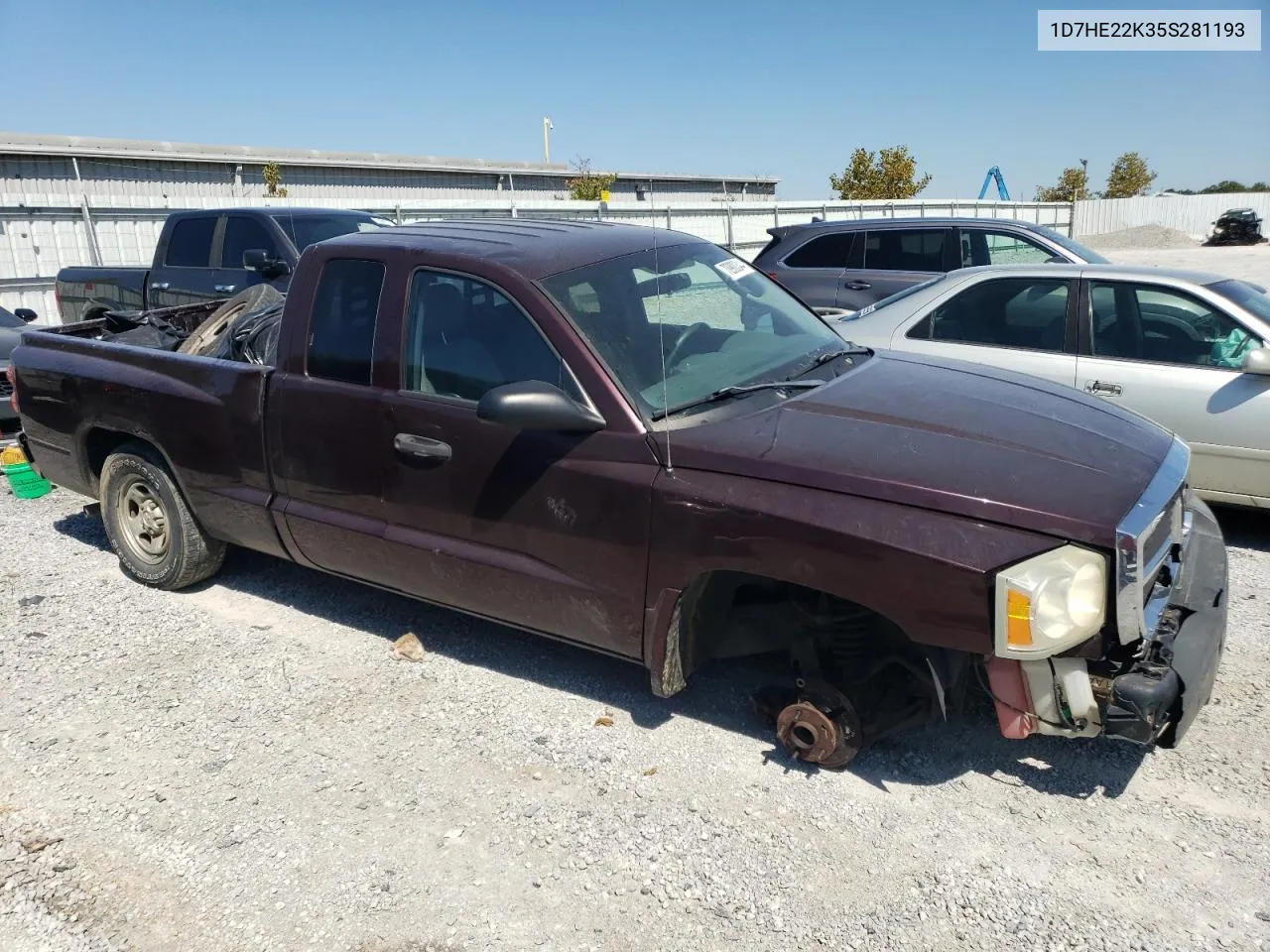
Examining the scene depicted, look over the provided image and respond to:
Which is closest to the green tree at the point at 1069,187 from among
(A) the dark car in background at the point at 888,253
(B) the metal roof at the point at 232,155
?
(B) the metal roof at the point at 232,155

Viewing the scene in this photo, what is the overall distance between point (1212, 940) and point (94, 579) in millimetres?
5267

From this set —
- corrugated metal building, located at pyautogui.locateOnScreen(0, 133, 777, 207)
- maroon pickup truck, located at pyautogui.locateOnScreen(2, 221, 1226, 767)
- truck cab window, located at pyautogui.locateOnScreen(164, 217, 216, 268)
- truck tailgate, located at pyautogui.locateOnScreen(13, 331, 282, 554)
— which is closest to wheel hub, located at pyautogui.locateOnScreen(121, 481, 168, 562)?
truck tailgate, located at pyautogui.locateOnScreen(13, 331, 282, 554)

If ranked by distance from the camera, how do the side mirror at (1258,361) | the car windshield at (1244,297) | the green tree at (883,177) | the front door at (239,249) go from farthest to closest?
1. the green tree at (883,177)
2. the front door at (239,249)
3. the car windshield at (1244,297)
4. the side mirror at (1258,361)

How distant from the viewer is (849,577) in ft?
9.41

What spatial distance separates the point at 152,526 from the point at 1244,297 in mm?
6160

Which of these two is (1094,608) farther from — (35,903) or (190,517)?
(190,517)

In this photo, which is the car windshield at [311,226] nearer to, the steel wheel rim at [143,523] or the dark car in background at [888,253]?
the dark car in background at [888,253]

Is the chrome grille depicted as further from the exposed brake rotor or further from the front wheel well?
the exposed brake rotor

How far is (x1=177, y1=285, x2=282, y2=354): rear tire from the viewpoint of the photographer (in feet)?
17.7

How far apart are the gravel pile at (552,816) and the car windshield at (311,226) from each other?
5651 millimetres

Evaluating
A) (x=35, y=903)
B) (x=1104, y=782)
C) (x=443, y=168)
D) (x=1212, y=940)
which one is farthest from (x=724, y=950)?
(x=443, y=168)

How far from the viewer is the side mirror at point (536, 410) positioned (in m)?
3.17

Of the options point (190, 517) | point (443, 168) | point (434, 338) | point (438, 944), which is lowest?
point (438, 944)

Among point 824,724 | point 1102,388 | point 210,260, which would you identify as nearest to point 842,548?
point 824,724
